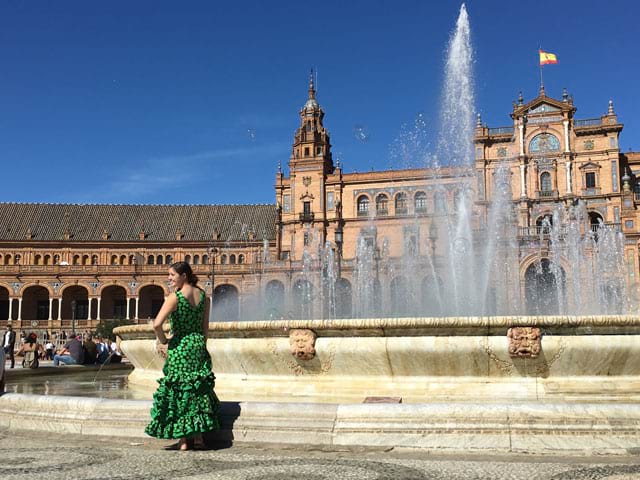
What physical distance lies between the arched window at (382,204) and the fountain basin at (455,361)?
188ft

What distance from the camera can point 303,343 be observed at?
26.1 ft

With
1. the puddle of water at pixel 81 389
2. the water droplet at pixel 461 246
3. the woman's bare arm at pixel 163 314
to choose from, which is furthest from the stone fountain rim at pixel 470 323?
the water droplet at pixel 461 246

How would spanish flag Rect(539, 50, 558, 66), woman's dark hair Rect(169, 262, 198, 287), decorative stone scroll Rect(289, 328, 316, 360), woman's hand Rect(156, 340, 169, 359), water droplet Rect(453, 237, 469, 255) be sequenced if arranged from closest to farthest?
woman's dark hair Rect(169, 262, 198, 287)
decorative stone scroll Rect(289, 328, 316, 360)
woman's hand Rect(156, 340, 169, 359)
water droplet Rect(453, 237, 469, 255)
spanish flag Rect(539, 50, 558, 66)

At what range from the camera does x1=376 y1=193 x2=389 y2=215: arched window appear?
6500 cm

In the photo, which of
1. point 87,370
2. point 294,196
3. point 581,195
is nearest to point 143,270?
point 294,196

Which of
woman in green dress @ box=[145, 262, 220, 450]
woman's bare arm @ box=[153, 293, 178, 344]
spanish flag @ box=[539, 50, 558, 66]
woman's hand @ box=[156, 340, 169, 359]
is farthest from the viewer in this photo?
spanish flag @ box=[539, 50, 558, 66]

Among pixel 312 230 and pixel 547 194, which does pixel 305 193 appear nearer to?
pixel 312 230

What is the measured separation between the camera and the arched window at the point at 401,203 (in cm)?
6444

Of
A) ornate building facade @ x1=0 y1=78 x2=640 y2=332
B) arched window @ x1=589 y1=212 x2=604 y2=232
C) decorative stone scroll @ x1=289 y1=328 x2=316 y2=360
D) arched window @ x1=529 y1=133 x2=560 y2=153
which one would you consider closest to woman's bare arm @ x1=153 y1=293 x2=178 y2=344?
decorative stone scroll @ x1=289 y1=328 x2=316 y2=360

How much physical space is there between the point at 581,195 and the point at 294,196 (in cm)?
2577

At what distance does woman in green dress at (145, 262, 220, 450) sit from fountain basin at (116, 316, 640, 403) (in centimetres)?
197

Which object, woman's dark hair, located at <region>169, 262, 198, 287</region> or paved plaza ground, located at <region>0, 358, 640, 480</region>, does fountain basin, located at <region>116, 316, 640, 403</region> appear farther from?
woman's dark hair, located at <region>169, 262, 198, 287</region>

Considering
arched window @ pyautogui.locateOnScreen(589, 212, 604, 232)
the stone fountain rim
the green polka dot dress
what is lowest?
the green polka dot dress

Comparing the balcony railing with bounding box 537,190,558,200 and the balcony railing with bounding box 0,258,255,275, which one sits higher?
the balcony railing with bounding box 537,190,558,200
